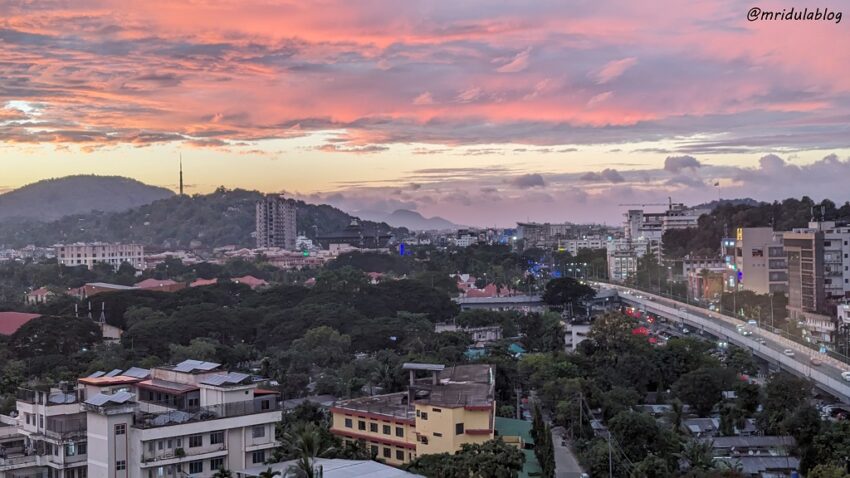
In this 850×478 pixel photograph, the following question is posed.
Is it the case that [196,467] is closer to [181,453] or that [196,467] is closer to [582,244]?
[181,453]

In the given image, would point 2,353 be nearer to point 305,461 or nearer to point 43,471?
point 43,471

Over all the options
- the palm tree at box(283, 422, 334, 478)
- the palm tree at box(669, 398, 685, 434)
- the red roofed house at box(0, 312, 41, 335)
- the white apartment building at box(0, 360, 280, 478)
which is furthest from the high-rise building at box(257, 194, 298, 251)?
the palm tree at box(283, 422, 334, 478)

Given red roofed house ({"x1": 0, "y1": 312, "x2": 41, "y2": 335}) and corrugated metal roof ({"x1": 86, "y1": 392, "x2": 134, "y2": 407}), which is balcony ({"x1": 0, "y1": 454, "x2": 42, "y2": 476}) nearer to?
corrugated metal roof ({"x1": 86, "y1": 392, "x2": 134, "y2": 407})

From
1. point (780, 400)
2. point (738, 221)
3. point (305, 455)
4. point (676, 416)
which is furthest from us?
point (738, 221)

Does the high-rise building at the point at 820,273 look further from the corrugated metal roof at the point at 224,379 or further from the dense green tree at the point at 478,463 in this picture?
the corrugated metal roof at the point at 224,379

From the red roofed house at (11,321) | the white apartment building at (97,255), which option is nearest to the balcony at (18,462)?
the red roofed house at (11,321)

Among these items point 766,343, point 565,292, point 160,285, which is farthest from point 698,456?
point 160,285
